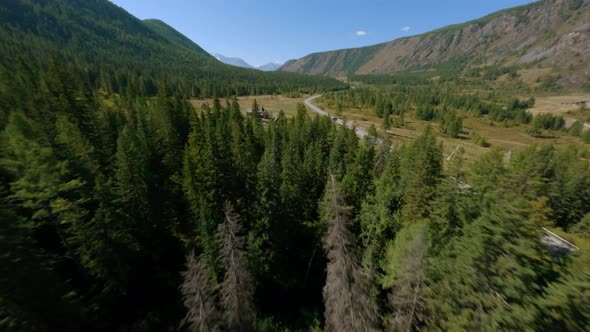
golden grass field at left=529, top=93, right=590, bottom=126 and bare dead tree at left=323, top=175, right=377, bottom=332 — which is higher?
golden grass field at left=529, top=93, right=590, bottom=126

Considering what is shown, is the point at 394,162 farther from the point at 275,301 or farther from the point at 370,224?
the point at 275,301

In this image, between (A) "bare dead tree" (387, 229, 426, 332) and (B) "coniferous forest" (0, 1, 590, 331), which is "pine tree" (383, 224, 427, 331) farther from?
(B) "coniferous forest" (0, 1, 590, 331)

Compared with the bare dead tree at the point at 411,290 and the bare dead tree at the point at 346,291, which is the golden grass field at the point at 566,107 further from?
the bare dead tree at the point at 346,291

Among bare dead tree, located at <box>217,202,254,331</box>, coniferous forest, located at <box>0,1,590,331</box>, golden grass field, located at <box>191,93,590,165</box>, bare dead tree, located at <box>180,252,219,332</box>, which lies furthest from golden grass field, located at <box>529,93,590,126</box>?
bare dead tree, located at <box>180,252,219,332</box>

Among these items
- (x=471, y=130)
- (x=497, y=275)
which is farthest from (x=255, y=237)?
(x=471, y=130)

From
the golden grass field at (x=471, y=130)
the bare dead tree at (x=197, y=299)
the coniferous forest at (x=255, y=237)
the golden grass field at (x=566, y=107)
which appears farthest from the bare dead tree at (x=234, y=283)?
the golden grass field at (x=566, y=107)

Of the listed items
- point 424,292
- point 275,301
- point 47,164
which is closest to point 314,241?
point 275,301

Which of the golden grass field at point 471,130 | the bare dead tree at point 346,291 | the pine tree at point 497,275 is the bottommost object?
the golden grass field at point 471,130
